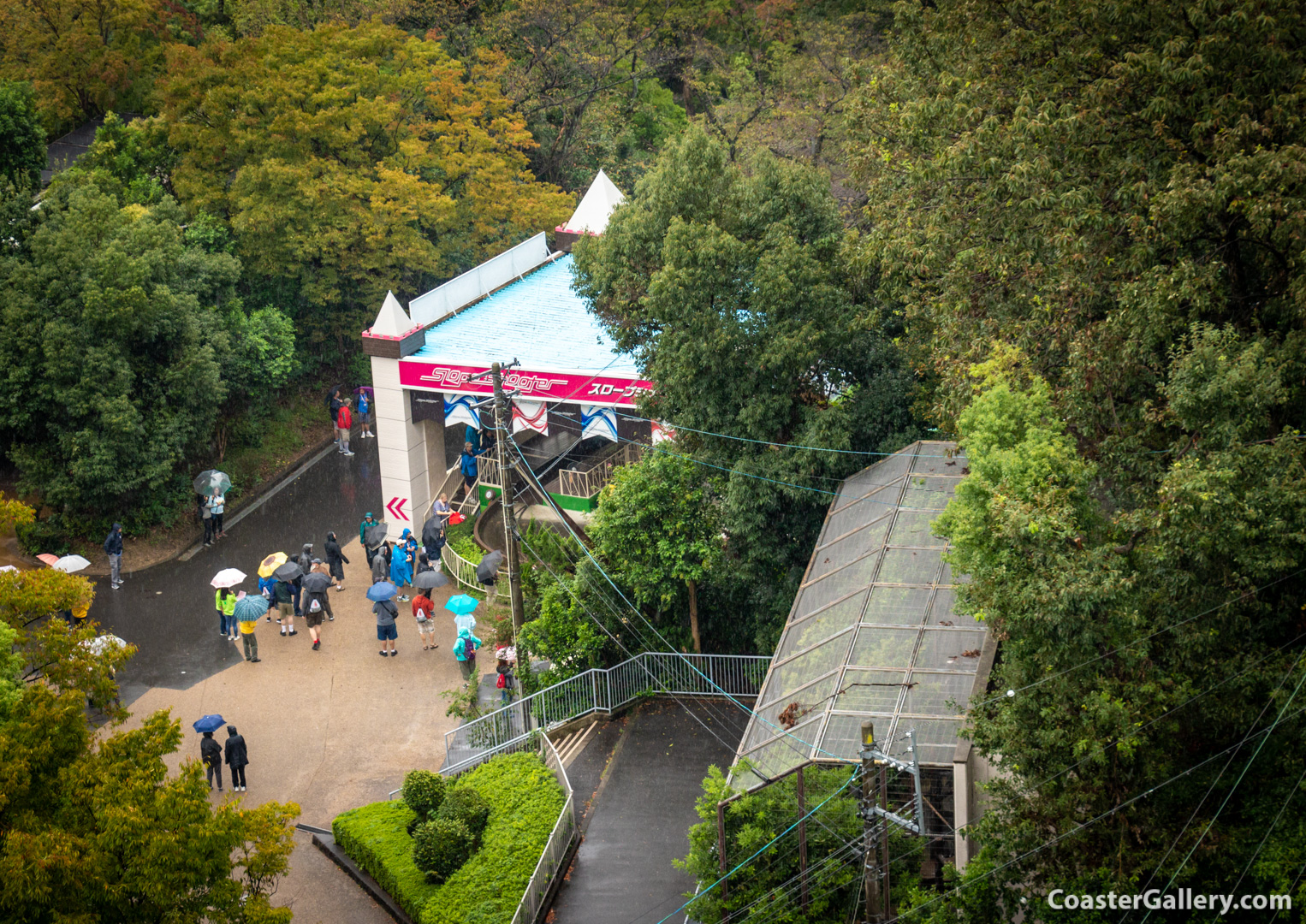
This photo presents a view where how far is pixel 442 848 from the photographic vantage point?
57.2 feet

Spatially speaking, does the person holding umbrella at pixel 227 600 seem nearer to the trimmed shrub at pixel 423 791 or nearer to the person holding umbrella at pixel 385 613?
the person holding umbrella at pixel 385 613

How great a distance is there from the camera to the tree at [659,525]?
72.9 ft

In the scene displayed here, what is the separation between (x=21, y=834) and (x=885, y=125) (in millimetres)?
15798

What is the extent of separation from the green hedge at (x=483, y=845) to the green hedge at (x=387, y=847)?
0.5 inches

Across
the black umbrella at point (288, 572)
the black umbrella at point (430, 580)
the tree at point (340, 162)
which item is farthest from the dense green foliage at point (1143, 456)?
the tree at point (340, 162)

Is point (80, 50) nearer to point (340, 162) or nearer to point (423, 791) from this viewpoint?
point (340, 162)

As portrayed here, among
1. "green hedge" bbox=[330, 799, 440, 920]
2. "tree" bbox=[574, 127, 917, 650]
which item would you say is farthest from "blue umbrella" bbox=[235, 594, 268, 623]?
"tree" bbox=[574, 127, 917, 650]

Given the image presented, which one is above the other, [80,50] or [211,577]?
[80,50]

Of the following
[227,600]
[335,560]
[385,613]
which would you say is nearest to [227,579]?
[227,600]

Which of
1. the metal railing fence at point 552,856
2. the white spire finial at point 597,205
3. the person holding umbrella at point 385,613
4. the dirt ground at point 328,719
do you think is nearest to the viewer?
the metal railing fence at point 552,856

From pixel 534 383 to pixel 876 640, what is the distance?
1246 cm

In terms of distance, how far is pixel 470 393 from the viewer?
28141mm

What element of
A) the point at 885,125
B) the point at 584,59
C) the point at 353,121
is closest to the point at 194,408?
the point at 353,121

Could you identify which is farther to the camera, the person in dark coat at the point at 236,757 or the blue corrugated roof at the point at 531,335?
the blue corrugated roof at the point at 531,335
